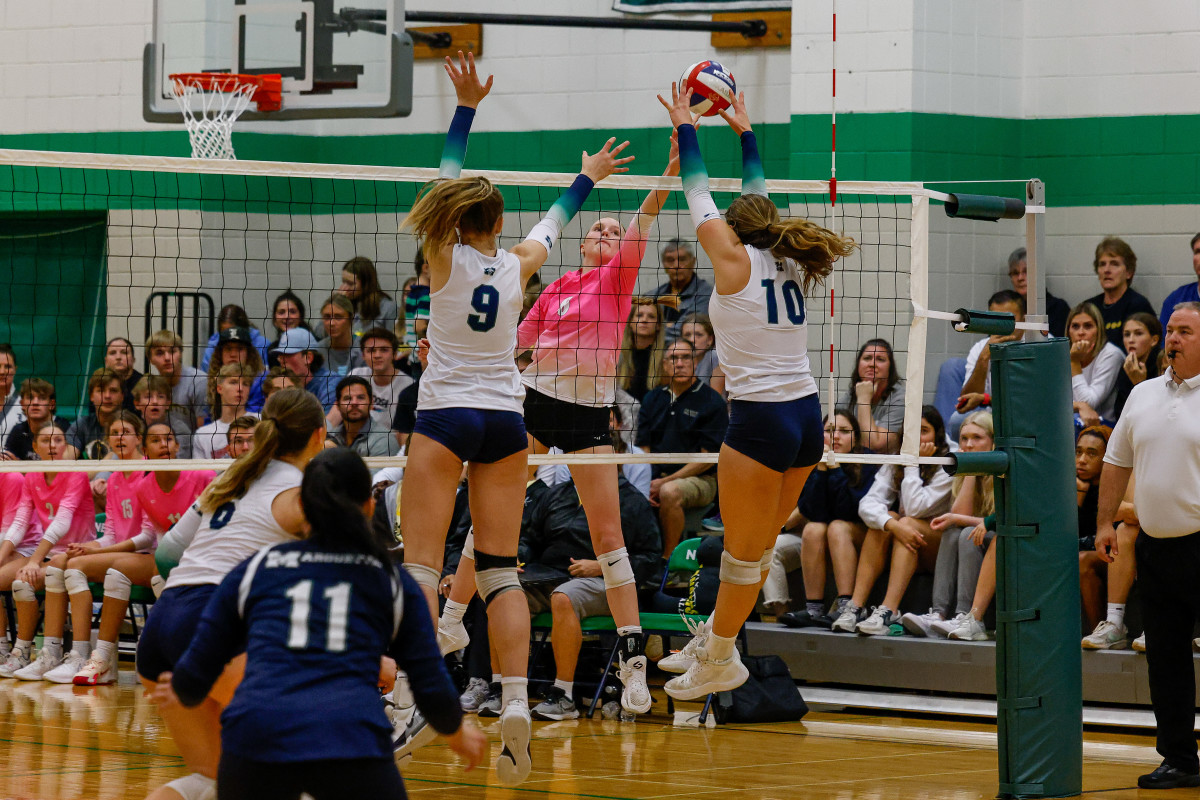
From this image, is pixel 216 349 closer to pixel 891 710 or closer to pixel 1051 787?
pixel 891 710

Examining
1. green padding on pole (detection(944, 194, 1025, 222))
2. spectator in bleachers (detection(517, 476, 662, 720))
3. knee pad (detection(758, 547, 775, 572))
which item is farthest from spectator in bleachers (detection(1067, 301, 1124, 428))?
knee pad (detection(758, 547, 775, 572))

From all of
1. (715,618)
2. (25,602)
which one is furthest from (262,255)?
(715,618)

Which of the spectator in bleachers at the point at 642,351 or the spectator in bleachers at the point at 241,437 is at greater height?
the spectator in bleachers at the point at 642,351

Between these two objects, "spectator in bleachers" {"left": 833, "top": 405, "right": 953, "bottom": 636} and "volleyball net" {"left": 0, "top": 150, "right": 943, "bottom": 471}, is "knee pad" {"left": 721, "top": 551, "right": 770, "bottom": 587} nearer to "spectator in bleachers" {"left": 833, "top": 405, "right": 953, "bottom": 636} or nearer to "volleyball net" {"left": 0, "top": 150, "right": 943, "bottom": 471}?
"spectator in bleachers" {"left": 833, "top": 405, "right": 953, "bottom": 636}

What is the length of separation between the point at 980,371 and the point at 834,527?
1.21 meters

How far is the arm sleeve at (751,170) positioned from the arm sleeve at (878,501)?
306cm

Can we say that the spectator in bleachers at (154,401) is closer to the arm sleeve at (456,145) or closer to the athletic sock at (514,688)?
the arm sleeve at (456,145)

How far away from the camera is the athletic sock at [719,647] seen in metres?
5.94

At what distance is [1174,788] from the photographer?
246 inches

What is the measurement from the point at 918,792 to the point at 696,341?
3.92 meters

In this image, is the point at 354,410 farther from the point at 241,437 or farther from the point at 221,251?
the point at 221,251

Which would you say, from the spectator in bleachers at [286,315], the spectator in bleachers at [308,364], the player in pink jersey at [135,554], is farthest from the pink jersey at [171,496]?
the spectator in bleachers at [286,315]

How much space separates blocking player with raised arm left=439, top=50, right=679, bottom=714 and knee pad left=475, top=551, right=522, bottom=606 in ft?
3.52

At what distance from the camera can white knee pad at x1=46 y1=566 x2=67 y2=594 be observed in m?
9.61
